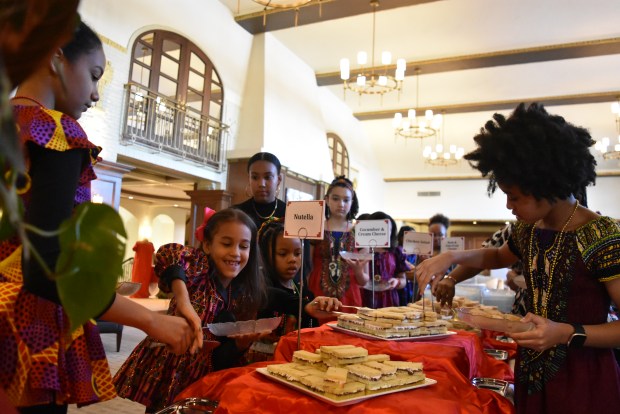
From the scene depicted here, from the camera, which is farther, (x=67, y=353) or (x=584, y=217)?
(x=584, y=217)

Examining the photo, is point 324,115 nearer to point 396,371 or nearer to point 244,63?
point 244,63

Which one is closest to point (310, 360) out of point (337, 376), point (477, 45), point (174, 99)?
point (337, 376)

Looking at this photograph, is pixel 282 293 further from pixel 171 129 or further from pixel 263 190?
pixel 171 129

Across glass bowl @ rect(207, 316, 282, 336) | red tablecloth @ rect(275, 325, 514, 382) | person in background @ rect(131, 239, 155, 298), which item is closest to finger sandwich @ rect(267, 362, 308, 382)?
glass bowl @ rect(207, 316, 282, 336)

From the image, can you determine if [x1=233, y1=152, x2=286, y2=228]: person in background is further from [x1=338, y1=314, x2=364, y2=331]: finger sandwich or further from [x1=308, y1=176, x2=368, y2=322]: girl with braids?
[x1=338, y1=314, x2=364, y2=331]: finger sandwich

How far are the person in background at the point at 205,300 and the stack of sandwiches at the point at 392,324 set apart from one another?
0.38 metres

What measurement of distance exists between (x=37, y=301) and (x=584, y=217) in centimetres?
130

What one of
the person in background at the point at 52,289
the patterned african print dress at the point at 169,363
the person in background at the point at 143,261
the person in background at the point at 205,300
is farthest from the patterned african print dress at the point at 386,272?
the person in background at the point at 143,261

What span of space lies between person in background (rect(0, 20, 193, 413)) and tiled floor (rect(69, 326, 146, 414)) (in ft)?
9.04

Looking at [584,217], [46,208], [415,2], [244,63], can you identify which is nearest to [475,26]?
[415,2]

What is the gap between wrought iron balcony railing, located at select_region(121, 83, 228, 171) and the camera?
6.52 meters

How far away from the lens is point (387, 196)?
1612cm

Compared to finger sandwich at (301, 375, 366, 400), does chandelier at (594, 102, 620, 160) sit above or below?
above

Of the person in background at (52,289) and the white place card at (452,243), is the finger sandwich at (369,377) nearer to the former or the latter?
the person in background at (52,289)
